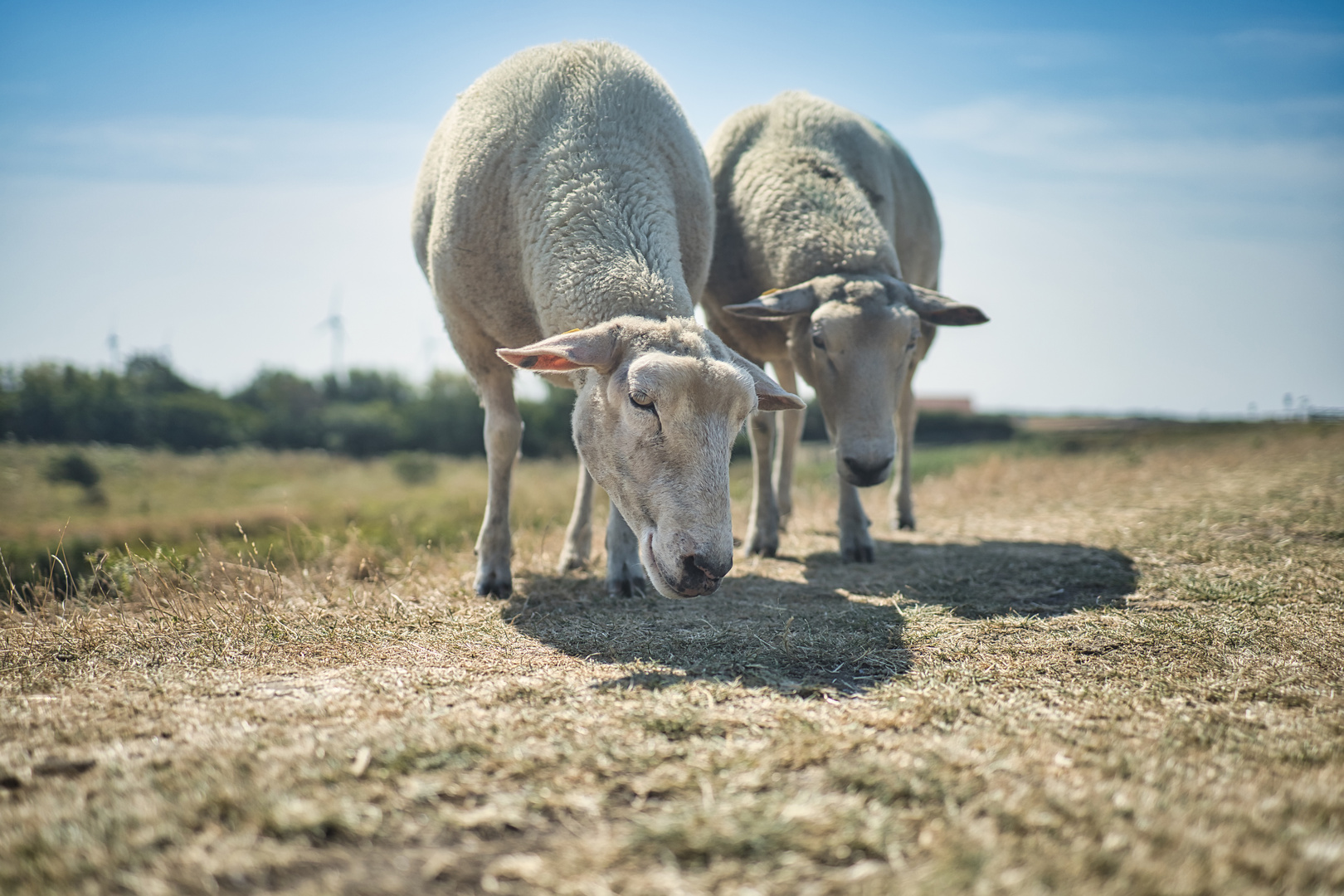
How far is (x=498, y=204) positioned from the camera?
481cm

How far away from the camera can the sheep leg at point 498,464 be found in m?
5.02

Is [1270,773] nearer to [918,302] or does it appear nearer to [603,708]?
[603,708]

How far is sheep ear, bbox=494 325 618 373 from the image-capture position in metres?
3.60

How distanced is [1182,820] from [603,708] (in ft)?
5.57

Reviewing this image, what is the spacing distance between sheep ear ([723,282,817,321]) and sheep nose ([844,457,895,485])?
1.13 metres

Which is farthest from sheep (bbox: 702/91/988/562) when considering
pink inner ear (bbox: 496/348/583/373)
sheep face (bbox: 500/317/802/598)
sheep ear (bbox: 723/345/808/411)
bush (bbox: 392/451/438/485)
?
bush (bbox: 392/451/438/485)

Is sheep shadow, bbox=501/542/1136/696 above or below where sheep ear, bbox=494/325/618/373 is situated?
below

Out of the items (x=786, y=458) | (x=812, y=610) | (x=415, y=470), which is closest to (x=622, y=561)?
(x=812, y=610)

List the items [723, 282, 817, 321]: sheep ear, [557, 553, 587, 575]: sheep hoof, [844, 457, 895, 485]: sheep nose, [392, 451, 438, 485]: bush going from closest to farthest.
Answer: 1. [844, 457, 895, 485]: sheep nose
2. [723, 282, 817, 321]: sheep ear
3. [557, 553, 587, 575]: sheep hoof
4. [392, 451, 438, 485]: bush

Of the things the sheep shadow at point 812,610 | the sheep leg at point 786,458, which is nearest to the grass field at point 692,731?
the sheep shadow at point 812,610

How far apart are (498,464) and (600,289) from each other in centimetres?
164

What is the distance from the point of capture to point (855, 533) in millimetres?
6094

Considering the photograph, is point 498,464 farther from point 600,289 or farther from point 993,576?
point 993,576

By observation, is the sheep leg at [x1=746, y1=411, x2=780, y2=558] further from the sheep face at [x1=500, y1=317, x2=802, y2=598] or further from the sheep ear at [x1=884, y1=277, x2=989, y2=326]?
the sheep face at [x1=500, y1=317, x2=802, y2=598]
